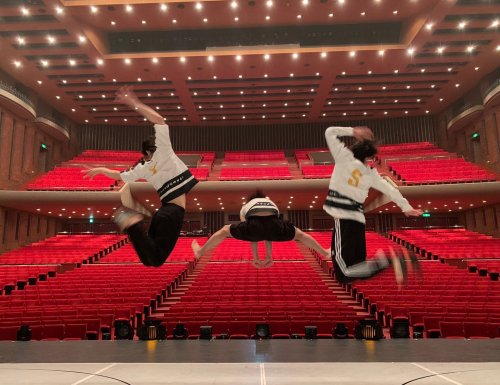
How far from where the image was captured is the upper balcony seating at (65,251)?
1435 centimetres

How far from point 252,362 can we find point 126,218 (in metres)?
2.59

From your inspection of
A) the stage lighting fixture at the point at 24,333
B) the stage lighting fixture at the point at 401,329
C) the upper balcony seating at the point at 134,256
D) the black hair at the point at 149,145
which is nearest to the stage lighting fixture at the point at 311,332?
the stage lighting fixture at the point at 401,329

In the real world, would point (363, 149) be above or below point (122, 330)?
above

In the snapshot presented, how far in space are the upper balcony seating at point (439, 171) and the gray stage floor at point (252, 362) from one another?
1329 centimetres

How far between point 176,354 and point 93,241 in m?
15.5

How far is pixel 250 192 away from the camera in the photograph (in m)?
17.8

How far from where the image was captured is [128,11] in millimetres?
14805

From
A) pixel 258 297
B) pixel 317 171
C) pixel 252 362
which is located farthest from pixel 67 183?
pixel 252 362

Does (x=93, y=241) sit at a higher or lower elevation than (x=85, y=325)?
higher

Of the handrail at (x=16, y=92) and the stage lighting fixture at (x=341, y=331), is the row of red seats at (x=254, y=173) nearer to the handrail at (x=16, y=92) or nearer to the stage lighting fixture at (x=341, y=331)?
the handrail at (x=16, y=92)

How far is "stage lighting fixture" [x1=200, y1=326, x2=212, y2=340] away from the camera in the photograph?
632 cm

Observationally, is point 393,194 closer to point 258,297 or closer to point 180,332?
point 180,332
